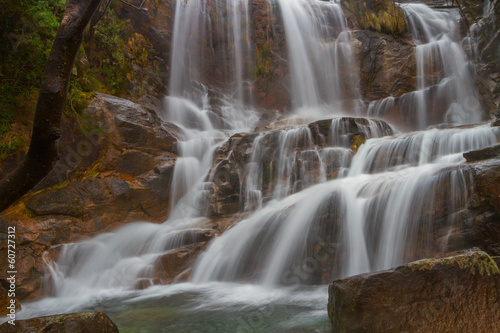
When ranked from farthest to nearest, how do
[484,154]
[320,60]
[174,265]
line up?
[320,60] → [174,265] → [484,154]

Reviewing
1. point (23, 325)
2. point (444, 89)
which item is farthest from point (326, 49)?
point (23, 325)

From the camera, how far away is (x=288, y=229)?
684 cm

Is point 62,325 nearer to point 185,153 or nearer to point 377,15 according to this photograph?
point 185,153

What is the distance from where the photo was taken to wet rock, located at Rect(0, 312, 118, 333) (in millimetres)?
3066

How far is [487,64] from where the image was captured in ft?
40.5

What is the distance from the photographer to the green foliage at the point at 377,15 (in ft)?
52.7

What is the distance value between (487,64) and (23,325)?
15.1m

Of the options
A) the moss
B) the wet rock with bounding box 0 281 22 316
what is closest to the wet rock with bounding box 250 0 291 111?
the wet rock with bounding box 0 281 22 316

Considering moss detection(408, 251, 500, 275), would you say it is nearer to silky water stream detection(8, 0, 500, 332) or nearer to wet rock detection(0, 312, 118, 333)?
silky water stream detection(8, 0, 500, 332)

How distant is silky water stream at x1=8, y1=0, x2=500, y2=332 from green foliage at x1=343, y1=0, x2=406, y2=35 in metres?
3.70

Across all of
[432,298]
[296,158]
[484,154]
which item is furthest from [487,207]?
[296,158]

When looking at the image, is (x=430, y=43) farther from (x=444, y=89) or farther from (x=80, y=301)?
(x=80, y=301)

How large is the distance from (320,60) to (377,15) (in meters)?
3.57

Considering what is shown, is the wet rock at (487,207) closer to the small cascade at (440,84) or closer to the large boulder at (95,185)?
the large boulder at (95,185)
